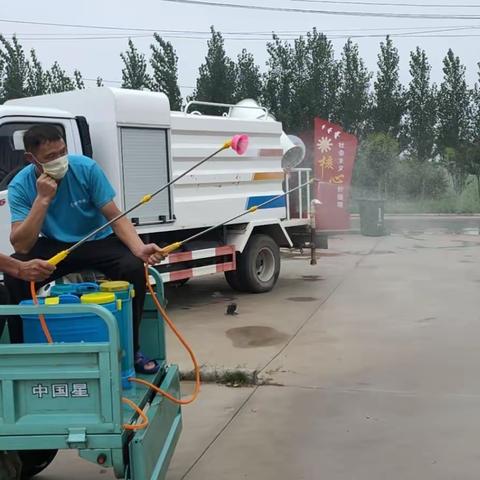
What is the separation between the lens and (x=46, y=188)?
10.2ft

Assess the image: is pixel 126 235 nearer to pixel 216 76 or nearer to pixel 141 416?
pixel 141 416

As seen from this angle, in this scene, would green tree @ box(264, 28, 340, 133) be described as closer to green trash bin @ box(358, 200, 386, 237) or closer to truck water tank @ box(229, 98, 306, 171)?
green trash bin @ box(358, 200, 386, 237)

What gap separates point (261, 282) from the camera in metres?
9.35

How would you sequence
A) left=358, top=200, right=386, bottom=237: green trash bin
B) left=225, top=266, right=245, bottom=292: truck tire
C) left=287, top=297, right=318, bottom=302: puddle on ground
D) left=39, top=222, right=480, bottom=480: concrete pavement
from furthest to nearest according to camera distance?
left=358, top=200, right=386, bottom=237: green trash bin
left=225, top=266, right=245, bottom=292: truck tire
left=287, top=297, right=318, bottom=302: puddle on ground
left=39, top=222, right=480, bottom=480: concrete pavement

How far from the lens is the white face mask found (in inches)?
127

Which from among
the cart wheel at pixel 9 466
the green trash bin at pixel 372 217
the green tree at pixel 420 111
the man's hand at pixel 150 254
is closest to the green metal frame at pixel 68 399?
the cart wheel at pixel 9 466

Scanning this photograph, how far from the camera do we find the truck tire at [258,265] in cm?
908

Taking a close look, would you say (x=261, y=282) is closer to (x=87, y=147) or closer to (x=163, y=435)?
(x=87, y=147)

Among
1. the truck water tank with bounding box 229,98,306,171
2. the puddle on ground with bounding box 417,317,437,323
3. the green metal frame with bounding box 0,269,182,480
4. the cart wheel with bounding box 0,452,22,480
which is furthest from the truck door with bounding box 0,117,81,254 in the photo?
the puddle on ground with bounding box 417,317,437,323

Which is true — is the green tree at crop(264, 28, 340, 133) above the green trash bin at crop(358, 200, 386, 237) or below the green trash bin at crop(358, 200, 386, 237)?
above

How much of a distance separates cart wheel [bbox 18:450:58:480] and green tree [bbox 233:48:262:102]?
27.2 meters

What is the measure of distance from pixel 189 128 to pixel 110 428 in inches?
230

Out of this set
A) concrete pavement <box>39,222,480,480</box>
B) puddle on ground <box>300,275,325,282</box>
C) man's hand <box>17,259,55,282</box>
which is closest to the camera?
man's hand <box>17,259,55,282</box>

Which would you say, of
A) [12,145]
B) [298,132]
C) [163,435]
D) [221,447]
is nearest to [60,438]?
[163,435]
